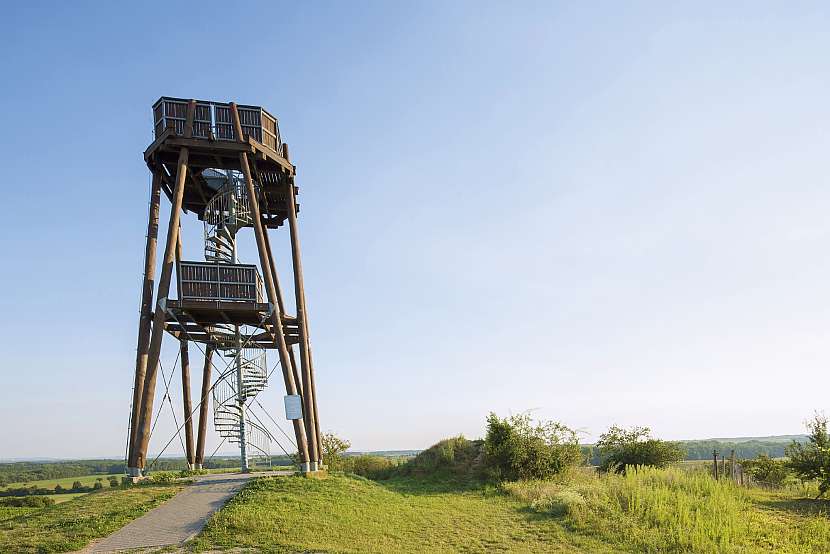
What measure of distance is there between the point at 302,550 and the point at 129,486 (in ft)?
27.4

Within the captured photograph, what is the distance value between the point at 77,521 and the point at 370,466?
17.6 m

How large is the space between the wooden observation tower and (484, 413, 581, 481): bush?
7.40 metres

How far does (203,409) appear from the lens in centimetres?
2333

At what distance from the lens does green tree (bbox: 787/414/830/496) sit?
16875 mm

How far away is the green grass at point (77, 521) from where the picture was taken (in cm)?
1017

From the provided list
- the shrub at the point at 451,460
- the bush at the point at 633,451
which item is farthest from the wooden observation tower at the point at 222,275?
the bush at the point at 633,451

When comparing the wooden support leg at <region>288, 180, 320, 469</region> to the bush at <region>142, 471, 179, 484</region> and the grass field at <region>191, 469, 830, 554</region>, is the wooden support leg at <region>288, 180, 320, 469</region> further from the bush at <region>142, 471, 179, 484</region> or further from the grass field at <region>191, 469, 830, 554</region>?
the bush at <region>142, 471, 179, 484</region>

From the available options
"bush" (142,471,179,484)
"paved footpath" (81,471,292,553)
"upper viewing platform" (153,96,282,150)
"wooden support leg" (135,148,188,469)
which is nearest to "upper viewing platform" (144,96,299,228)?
"upper viewing platform" (153,96,282,150)

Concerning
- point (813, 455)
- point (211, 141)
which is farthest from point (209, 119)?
point (813, 455)

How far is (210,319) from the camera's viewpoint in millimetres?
20078

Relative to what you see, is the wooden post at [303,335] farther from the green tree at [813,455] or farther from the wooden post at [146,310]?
the green tree at [813,455]

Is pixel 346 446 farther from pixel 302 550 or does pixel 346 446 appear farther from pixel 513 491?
pixel 302 550

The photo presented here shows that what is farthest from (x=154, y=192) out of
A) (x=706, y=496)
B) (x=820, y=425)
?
(x=820, y=425)

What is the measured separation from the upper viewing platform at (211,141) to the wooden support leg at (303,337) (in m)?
1.96
